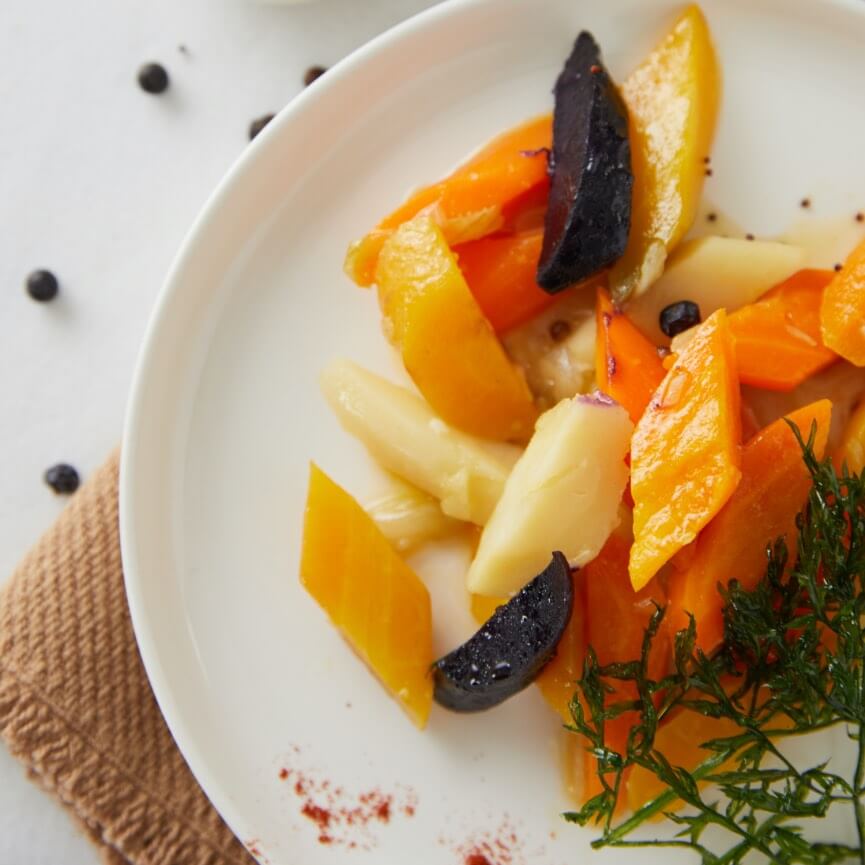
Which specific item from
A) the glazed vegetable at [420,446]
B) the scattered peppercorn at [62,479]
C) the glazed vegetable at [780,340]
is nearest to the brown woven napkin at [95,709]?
the scattered peppercorn at [62,479]

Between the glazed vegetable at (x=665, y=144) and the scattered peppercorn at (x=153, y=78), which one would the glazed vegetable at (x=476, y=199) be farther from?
the scattered peppercorn at (x=153, y=78)

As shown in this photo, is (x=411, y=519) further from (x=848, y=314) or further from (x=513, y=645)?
(x=848, y=314)

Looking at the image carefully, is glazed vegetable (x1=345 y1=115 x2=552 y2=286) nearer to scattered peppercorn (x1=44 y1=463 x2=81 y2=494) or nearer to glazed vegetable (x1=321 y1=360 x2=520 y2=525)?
glazed vegetable (x1=321 y1=360 x2=520 y2=525)

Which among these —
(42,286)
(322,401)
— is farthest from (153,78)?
(322,401)

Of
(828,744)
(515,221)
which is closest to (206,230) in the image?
(515,221)

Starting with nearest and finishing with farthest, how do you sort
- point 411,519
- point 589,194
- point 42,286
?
point 589,194
point 411,519
point 42,286

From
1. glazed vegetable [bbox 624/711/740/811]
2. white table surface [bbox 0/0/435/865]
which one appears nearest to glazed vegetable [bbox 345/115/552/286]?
white table surface [bbox 0/0/435/865]
